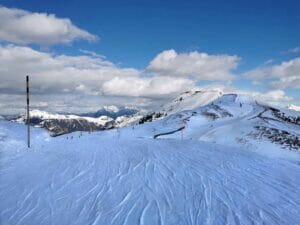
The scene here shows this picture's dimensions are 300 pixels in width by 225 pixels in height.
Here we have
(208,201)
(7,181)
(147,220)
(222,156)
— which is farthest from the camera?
(222,156)

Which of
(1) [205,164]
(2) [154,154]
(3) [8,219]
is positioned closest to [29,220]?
(3) [8,219]

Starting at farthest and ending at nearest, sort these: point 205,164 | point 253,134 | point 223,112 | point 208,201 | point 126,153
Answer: point 223,112, point 253,134, point 126,153, point 205,164, point 208,201

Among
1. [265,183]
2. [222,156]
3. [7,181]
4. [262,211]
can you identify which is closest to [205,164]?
[222,156]

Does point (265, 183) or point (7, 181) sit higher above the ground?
point (265, 183)

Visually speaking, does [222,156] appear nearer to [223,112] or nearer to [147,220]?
[147,220]

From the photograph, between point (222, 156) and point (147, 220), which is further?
point (222, 156)

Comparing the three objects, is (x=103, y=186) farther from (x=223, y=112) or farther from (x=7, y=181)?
(x=223, y=112)
